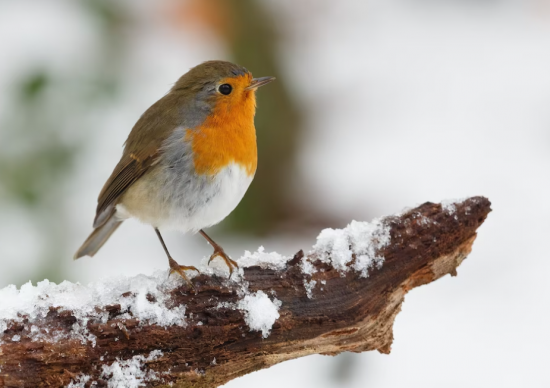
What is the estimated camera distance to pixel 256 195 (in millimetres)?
4719

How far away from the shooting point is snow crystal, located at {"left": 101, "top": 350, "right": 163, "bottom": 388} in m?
2.09

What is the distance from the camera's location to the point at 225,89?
2.81 meters

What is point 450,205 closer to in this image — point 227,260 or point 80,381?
point 227,260

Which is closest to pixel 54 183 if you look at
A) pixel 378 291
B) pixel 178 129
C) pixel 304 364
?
pixel 178 129

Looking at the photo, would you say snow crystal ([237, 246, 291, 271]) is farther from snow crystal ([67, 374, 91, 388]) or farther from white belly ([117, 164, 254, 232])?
snow crystal ([67, 374, 91, 388])

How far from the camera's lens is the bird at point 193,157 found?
2646 mm

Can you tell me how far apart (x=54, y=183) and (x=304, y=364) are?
1.77 meters

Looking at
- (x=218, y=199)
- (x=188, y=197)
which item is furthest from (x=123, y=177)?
(x=218, y=199)

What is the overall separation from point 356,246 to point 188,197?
0.74 m

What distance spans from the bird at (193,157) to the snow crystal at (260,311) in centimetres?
21

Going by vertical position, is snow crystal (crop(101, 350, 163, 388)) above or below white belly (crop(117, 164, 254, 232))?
below

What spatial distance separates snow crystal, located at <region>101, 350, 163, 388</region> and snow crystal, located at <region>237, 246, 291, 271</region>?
522 millimetres

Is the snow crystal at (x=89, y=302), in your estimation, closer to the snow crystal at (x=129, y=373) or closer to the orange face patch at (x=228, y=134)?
the snow crystal at (x=129, y=373)

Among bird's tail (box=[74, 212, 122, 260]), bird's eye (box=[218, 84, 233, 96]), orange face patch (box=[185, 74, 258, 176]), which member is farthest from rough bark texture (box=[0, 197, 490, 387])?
bird's tail (box=[74, 212, 122, 260])
